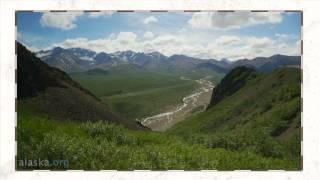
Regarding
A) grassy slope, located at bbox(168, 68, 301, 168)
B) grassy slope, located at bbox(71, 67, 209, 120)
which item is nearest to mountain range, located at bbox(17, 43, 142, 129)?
grassy slope, located at bbox(71, 67, 209, 120)

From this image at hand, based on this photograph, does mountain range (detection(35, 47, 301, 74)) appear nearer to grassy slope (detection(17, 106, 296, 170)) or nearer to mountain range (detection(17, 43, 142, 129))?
mountain range (detection(17, 43, 142, 129))

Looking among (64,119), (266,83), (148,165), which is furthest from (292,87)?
(64,119)

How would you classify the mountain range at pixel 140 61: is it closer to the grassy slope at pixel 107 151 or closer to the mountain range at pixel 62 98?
the mountain range at pixel 62 98

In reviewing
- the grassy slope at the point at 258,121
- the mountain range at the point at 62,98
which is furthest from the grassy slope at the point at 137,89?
the grassy slope at the point at 258,121

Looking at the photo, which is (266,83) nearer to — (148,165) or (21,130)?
(148,165)

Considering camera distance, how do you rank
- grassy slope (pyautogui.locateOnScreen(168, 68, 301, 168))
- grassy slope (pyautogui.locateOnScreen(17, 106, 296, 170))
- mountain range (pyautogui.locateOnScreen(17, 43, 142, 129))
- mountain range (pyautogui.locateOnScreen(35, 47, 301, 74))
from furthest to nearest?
mountain range (pyautogui.locateOnScreen(17, 43, 142, 129)), mountain range (pyautogui.locateOnScreen(35, 47, 301, 74)), grassy slope (pyautogui.locateOnScreen(168, 68, 301, 168)), grassy slope (pyautogui.locateOnScreen(17, 106, 296, 170))

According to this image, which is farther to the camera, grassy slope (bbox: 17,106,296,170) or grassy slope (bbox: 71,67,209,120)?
grassy slope (bbox: 71,67,209,120)

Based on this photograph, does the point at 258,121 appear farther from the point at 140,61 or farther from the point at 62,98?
the point at 62,98
